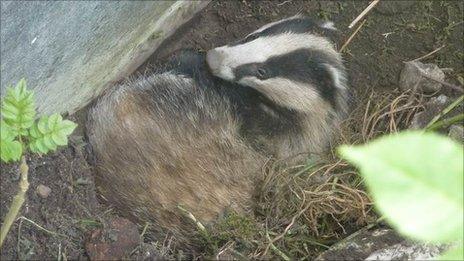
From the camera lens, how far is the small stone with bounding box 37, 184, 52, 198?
2619 mm

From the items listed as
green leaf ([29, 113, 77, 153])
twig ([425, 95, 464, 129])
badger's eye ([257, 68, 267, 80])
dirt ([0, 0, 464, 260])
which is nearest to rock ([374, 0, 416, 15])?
dirt ([0, 0, 464, 260])

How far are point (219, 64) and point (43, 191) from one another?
1.27 metres

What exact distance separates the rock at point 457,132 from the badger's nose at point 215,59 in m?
1.22

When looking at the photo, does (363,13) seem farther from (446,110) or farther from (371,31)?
(446,110)

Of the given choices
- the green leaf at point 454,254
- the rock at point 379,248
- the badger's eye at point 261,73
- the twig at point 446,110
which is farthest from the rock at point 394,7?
the green leaf at point 454,254

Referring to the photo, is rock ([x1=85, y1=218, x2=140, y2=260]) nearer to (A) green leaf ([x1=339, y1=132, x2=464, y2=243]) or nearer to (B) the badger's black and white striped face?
(B) the badger's black and white striped face

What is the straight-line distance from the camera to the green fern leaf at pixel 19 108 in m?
1.96

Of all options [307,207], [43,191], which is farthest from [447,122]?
[43,191]

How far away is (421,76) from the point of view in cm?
378

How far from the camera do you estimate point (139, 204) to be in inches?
121

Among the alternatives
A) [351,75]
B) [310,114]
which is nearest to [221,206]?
[310,114]

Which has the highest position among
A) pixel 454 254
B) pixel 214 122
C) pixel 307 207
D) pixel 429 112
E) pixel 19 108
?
pixel 454 254

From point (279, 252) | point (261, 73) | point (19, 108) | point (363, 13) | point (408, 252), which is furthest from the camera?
point (363, 13)

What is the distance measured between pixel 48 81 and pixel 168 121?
0.86 m
